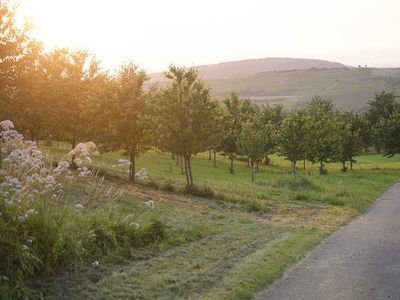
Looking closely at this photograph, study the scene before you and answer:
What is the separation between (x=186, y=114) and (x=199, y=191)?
210 inches

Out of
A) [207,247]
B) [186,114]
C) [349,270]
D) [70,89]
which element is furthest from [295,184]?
[349,270]

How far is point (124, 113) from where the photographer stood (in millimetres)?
33062

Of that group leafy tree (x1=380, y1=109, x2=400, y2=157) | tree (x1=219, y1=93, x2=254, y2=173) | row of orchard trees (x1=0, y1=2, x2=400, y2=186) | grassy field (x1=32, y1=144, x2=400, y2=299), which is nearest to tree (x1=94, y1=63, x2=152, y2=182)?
row of orchard trees (x1=0, y1=2, x2=400, y2=186)

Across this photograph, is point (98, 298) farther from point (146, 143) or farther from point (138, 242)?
point (146, 143)

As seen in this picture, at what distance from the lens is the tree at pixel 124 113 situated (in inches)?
1302

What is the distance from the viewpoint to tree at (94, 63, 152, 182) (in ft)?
108

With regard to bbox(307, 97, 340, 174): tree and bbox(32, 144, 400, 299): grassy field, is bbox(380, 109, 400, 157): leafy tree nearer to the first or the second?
bbox(307, 97, 340, 174): tree

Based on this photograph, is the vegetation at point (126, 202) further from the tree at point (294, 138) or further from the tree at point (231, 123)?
the tree at point (231, 123)

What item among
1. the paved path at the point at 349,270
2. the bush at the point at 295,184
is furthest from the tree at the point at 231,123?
the paved path at the point at 349,270

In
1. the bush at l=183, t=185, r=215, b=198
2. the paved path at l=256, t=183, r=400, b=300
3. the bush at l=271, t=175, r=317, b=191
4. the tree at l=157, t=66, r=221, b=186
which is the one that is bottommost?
the bush at l=271, t=175, r=317, b=191

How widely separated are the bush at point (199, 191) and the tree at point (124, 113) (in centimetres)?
537

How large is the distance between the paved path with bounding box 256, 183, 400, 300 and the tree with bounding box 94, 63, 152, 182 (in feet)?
59.0

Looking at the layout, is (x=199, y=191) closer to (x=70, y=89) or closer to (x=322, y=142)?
(x=70, y=89)

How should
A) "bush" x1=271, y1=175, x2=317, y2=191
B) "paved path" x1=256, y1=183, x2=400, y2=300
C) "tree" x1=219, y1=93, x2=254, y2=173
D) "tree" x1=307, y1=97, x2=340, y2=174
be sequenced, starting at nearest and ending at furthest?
"paved path" x1=256, y1=183, x2=400, y2=300
"bush" x1=271, y1=175, x2=317, y2=191
"tree" x1=307, y1=97, x2=340, y2=174
"tree" x1=219, y1=93, x2=254, y2=173
